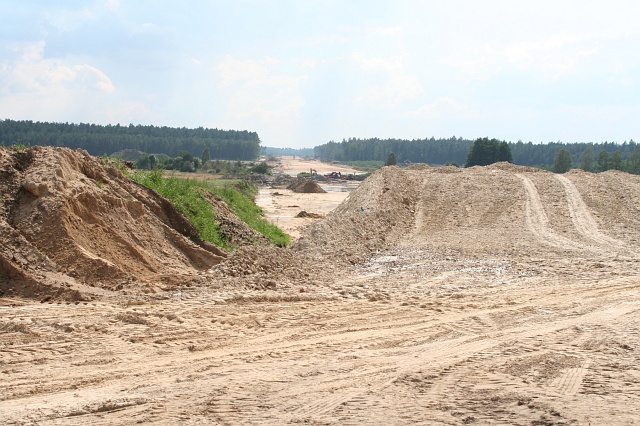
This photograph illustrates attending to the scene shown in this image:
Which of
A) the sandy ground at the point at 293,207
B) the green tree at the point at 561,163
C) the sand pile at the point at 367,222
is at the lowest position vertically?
the sandy ground at the point at 293,207

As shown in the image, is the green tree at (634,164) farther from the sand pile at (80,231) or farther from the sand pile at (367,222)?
the sand pile at (80,231)

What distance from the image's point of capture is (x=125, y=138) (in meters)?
105

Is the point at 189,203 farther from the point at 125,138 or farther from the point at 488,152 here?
the point at 125,138

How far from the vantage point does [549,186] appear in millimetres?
23375

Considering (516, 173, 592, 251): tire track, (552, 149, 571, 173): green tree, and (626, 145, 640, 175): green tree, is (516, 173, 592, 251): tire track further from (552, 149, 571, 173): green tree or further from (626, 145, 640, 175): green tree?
(626, 145, 640, 175): green tree

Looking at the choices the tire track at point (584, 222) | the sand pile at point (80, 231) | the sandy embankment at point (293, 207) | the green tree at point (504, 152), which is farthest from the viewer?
the green tree at point (504, 152)

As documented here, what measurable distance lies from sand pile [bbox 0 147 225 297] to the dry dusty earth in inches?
15.3

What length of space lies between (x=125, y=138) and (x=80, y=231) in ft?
331

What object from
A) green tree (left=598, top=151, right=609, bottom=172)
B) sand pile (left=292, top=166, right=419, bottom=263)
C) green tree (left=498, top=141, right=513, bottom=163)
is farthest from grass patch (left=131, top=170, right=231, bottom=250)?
green tree (left=598, top=151, right=609, bottom=172)

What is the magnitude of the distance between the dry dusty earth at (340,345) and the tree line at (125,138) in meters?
61.7

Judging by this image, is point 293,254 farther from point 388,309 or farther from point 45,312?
point 45,312

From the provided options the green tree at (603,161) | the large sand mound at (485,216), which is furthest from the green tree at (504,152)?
the large sand mound at (485,216)

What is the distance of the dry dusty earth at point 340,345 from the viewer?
5.05 metres

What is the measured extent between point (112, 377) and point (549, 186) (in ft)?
68.6
